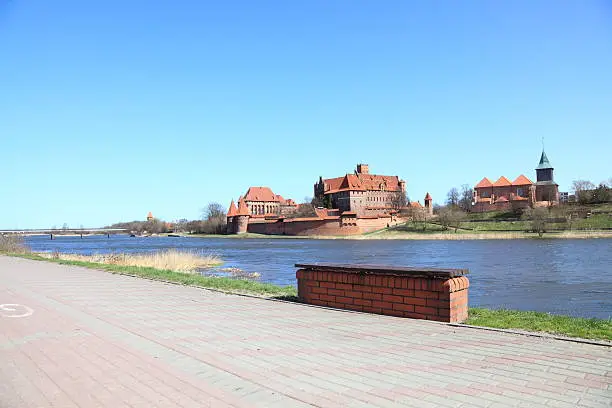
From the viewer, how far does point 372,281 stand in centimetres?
730

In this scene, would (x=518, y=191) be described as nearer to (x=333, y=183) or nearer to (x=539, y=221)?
(x=333, y=183)

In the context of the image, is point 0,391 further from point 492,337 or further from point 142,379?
point 492,337

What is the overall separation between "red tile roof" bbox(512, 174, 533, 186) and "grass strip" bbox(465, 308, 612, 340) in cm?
12116

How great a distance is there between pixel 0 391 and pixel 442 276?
4.74 meters

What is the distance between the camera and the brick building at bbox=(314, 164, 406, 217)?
397 ft

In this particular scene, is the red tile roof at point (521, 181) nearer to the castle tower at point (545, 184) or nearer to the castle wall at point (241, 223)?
the castle tower at point (545, 184)

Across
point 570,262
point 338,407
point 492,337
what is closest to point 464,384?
point 338,407

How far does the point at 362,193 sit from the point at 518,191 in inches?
1413

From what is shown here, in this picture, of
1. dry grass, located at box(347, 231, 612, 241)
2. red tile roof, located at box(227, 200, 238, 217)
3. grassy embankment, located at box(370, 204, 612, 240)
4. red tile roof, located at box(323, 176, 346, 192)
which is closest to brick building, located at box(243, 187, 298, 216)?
Answer: red tile roof, located at box(323, 176, 346, 192)

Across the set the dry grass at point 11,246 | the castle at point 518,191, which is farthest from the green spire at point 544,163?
the dry grass at point 11,246

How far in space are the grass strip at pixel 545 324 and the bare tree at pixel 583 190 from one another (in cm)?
9978

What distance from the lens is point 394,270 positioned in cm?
700

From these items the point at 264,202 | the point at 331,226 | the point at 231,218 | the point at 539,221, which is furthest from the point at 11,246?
the point at 264,202

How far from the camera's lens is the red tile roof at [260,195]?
138250mm
